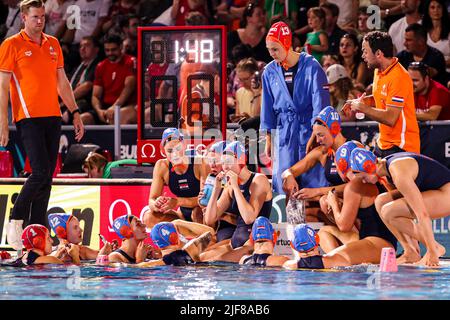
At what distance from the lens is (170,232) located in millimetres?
9664

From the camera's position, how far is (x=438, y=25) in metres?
13.2

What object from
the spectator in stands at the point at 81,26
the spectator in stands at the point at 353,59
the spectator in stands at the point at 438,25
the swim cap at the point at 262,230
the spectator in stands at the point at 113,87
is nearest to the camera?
the swim cap at the point at 262,230

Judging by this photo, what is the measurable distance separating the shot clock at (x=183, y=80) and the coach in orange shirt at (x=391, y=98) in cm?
212

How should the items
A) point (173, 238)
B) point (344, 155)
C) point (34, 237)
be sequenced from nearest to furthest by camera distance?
point (344, 155) < point (34, 237) < point (173, 238)

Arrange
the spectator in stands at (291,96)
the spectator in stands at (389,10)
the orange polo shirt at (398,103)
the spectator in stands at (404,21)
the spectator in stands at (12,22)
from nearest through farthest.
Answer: the orange polo shirt at (398,103)
the spectator in stands at (291,96)
the spectator in stands at (404,21)
the spectator in stands at (389,10)
the spectator in stands at (12,22)

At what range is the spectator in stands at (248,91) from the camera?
42.9 feet

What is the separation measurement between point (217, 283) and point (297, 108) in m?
2.73

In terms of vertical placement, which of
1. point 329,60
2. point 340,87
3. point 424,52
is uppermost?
point 424,52

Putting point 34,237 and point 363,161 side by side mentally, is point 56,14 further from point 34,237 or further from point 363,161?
point 363,161

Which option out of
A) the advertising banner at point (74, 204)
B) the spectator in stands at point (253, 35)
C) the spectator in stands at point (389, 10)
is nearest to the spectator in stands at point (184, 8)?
the spectator in stands at point (253, 35)

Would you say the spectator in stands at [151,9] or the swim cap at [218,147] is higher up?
the spectator in stands at [151,9]

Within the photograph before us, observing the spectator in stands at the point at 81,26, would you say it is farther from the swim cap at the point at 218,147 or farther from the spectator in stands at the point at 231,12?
the swim cap at the point at 218,147

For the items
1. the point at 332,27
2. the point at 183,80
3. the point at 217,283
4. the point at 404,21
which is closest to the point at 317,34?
the point at 332,27
